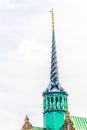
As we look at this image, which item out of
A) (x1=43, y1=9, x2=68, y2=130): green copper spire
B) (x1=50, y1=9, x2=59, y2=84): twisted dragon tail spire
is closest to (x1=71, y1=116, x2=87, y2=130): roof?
(x1=43, y1=9, x2=68, y2=130): green copper spire

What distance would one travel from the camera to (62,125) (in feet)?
427

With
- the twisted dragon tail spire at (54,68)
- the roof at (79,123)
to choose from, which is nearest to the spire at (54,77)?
the twisted dragon tail spire at (54,68)

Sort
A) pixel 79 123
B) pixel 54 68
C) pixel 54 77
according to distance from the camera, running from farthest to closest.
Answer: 1. pixel 54 68
2. pixel 54 77
3. pixel 79 123

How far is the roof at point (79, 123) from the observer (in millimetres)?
128188

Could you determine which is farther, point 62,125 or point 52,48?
point 52,48

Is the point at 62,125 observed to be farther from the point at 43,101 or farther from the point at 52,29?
the point at 52,29

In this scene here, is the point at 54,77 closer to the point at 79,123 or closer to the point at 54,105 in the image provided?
the point at 54,105

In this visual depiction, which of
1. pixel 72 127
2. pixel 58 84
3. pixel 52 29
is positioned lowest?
pixel 72 127

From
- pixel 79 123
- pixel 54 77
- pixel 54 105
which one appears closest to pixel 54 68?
pixel 54 77

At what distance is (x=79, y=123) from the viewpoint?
12912cm

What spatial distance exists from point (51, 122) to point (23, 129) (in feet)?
17.0

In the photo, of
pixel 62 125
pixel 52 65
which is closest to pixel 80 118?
pixel 62 125

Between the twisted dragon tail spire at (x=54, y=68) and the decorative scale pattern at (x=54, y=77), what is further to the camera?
the twisted dragon tail spire at (x=54, y=68)

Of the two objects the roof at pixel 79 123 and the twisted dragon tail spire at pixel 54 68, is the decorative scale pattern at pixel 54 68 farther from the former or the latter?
the roof at pixel 79 123
